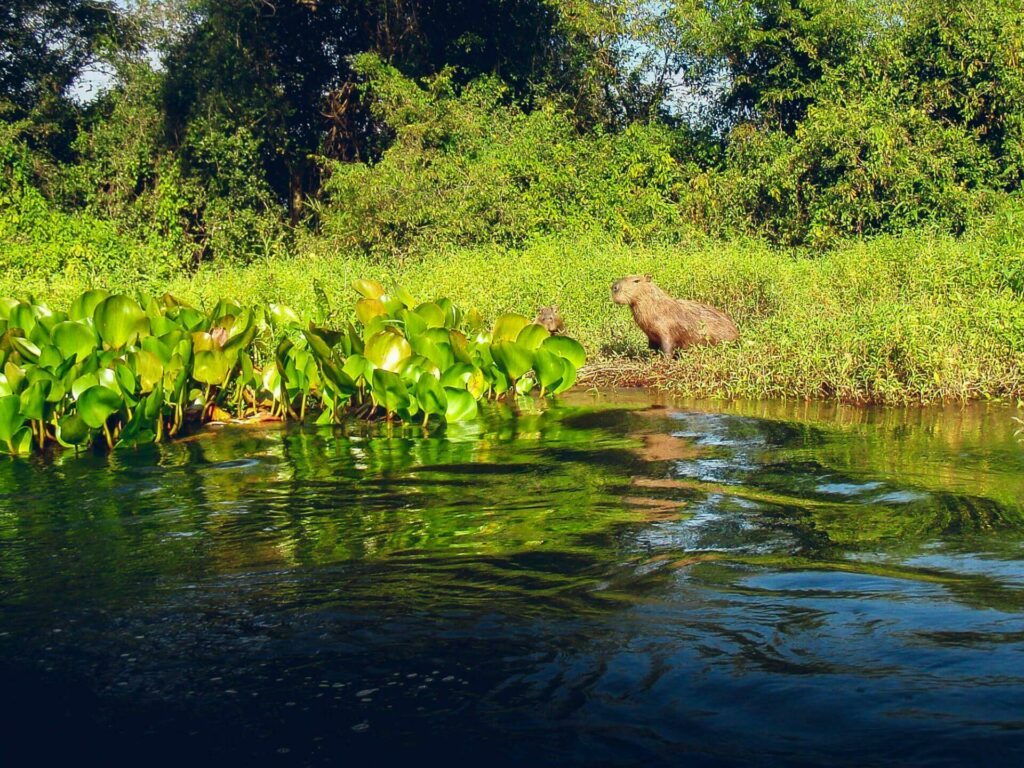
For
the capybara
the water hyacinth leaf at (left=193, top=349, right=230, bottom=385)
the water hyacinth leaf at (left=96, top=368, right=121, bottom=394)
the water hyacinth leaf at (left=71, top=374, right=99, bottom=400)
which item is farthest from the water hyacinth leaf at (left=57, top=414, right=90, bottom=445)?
the capybara

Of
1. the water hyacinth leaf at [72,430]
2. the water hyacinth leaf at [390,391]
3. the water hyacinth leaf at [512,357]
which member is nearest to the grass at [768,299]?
the water hyacinth leaf at [512,357]

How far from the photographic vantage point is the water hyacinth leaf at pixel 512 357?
25.3 ft

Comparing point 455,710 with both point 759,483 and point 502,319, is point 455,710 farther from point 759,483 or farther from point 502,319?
point 502,319

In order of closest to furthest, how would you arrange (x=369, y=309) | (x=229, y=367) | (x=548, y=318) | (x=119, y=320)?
(x=119, y=320)
(x=229, y=367)
(x=369, y=309)
(x=548, y=318)

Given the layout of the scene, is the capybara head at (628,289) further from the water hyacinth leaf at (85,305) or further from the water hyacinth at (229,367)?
the water hyacinth leaf at (85,305)

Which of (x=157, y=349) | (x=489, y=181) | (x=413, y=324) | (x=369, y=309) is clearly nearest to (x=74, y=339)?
(x=157, y=349)

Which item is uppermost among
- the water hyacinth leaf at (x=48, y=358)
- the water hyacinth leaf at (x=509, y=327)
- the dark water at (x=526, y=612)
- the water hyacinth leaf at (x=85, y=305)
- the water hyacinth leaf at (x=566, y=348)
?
the water hyacinth leaf at (x=85, y=305)

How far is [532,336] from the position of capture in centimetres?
779

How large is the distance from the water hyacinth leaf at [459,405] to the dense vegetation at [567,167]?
1.71 metres

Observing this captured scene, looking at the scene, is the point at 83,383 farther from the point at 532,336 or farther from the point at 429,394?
the point at 532,336

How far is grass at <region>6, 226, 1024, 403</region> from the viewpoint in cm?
777

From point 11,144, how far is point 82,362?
38.9 ft

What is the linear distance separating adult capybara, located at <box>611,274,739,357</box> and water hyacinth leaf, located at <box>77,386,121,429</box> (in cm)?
394

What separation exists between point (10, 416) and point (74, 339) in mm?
711
